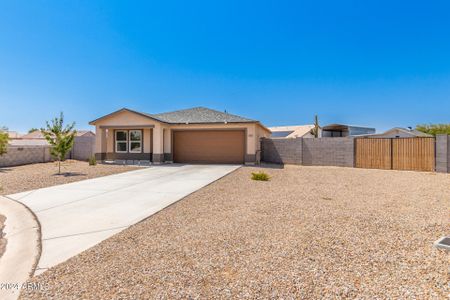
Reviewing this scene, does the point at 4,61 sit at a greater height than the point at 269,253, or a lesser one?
greater

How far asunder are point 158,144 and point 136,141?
2394mm

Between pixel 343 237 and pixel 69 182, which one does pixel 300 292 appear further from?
pixel 69 182

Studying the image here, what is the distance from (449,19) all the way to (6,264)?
74.6 ft

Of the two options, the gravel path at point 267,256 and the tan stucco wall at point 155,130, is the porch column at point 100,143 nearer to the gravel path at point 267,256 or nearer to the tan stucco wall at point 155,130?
the tan stucco wall at point 155,130

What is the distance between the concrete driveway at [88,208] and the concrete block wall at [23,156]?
10244mm

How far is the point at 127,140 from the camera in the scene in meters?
19.3

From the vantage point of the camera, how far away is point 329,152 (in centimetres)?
1750

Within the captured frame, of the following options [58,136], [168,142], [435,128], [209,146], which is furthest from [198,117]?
[435,128]

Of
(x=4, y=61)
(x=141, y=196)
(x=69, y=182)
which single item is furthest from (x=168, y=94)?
(x=141, y=196)

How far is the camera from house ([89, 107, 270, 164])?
17.9 metres

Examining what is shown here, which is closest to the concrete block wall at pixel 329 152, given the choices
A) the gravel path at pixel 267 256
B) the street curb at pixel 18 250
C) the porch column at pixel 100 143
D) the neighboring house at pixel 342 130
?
the gravel path at pixel 267 256

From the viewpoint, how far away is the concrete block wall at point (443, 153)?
13.3 metres

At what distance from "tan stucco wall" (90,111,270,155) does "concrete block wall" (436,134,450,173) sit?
10628mm

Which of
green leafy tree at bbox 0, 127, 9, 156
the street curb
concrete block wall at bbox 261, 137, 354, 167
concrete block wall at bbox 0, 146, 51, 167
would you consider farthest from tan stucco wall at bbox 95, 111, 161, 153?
the street curb
